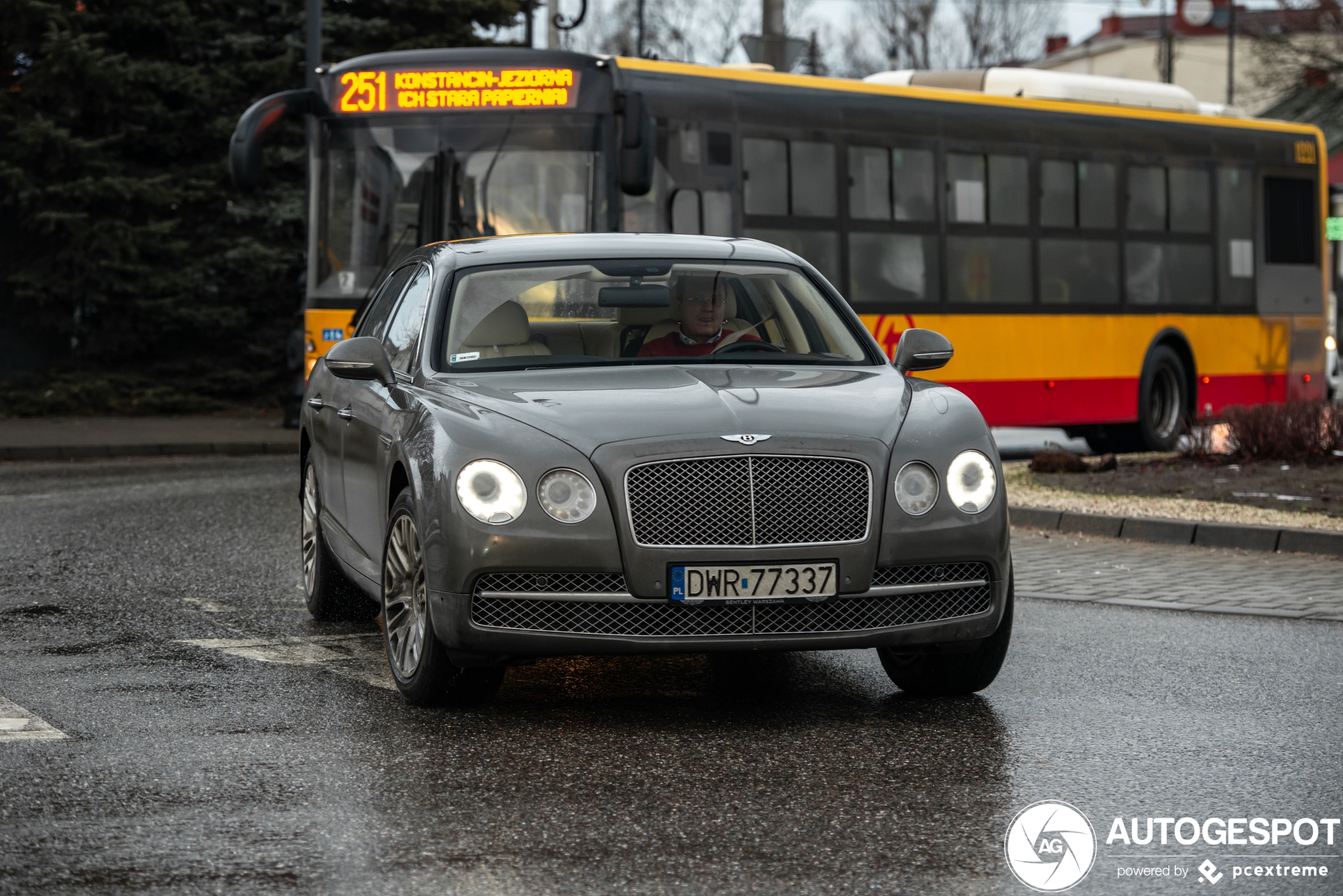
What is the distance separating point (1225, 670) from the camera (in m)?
7.21

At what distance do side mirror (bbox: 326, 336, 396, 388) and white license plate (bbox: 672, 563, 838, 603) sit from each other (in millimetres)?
1661

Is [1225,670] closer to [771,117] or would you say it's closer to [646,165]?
[646,165]

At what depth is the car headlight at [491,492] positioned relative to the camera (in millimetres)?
5875

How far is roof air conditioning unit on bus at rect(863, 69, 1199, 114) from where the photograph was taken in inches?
703

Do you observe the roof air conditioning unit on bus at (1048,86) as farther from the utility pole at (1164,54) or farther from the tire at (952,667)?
the utility pole at (1164,54)

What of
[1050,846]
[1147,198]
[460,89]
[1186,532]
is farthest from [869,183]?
[1050,846]

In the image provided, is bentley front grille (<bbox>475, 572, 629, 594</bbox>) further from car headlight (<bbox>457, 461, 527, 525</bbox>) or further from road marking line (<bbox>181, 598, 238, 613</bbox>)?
road marking line (<bbox>181, 598, 238, 613</bbox>)

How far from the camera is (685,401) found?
245 inches

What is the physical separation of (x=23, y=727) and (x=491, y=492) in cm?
164

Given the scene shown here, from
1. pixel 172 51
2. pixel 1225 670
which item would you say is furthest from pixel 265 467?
pixel 1225 670

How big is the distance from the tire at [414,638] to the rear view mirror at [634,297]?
122 cm

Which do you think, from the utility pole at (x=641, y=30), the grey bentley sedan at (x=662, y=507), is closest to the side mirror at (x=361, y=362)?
the grey bentley sedan at (x=662, y=507)

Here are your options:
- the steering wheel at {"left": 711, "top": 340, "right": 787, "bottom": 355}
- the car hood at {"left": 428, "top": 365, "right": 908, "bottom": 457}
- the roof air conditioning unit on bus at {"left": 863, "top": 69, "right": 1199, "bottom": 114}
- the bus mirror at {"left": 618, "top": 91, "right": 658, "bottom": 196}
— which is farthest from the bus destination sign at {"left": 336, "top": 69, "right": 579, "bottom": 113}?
the car hood at {"left": 428, "top": 365, "right": 908, "bottom": 457}

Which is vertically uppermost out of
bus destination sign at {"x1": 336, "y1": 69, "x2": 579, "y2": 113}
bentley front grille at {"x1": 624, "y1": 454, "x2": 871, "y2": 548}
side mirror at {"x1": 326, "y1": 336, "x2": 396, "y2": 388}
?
bus destination sign at {"x1": 336, "y1": 69, "x2": 579, "y2": 113}
